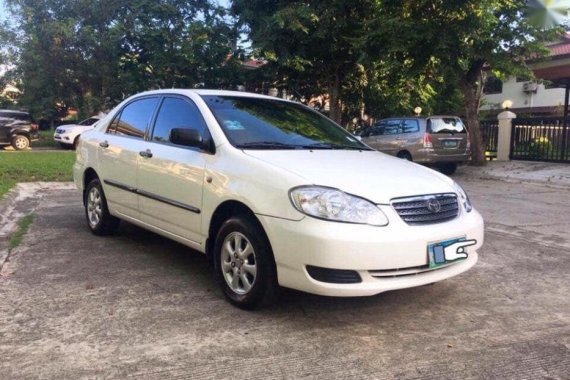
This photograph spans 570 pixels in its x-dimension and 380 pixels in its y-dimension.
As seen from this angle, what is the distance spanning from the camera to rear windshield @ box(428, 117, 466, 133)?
49.2ft

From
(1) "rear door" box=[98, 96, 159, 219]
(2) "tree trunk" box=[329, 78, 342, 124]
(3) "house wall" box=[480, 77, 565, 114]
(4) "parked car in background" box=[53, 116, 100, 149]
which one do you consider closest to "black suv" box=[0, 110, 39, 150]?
(4) "parked car in background" box=[53, 116, 100, 149]

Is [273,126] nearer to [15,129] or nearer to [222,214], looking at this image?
[222,214]

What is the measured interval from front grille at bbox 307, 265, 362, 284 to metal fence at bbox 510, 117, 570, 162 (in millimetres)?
15378

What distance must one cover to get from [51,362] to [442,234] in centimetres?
254

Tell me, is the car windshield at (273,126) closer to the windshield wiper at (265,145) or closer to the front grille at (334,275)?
the windshield wiper at (265,145)

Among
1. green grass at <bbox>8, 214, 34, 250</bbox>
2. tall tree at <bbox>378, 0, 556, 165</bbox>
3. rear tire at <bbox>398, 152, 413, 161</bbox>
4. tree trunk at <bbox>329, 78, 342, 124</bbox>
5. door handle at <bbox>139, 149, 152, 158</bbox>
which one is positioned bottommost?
green grass at <bbox>8, 214, 34, 250</bbox>

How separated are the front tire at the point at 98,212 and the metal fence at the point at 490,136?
16.1 metres

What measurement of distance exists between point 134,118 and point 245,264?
8.27ft

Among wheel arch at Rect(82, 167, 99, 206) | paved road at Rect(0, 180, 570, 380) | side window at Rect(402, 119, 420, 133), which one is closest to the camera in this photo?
paved road at Rect(0, 180, 570, 380)

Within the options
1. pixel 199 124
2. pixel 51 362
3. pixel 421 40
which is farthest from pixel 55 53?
pixel 51 362

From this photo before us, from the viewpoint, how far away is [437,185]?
3.97 meters

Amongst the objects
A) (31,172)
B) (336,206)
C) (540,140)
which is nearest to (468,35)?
(540,140)

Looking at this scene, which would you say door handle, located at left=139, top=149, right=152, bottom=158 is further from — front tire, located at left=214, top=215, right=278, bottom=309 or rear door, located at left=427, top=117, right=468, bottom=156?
rear door, located at left=427, top=117, right=468, bottom=156

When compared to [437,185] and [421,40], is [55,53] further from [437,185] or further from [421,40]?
[437,185]
